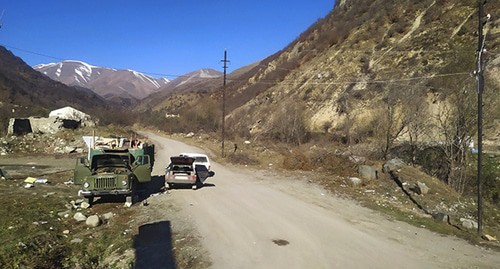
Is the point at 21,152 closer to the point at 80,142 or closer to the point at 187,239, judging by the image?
the point at 80,142

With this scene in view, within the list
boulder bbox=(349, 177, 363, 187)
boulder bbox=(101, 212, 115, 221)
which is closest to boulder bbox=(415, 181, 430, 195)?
boulder bbox=(349, 177, 363, 187)

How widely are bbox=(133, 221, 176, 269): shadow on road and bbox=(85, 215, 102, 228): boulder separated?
1.50 m

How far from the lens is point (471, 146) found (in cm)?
1933

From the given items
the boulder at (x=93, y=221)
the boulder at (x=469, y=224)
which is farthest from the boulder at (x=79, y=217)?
the boulder at (x=469, y=224)

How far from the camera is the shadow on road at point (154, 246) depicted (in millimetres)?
8289

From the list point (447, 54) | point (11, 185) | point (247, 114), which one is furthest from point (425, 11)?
point (11, 185)

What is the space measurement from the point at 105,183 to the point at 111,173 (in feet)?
2.41

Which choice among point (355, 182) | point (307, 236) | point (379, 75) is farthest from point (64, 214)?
point (379, 75)

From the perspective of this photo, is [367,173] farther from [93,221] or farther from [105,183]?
[93,221]

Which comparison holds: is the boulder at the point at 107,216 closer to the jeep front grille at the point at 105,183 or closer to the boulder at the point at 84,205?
the jeep front grille at the point at 105,183

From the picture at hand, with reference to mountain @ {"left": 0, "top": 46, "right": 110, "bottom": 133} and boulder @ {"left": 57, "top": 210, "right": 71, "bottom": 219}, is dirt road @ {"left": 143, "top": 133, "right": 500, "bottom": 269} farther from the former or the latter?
mountain @ {"left": 0, "top": 46, "right": 110, "bottom": 133}

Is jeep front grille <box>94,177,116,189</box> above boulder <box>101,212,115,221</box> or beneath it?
above

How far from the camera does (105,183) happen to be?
13578 mm

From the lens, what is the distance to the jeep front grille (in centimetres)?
1344
